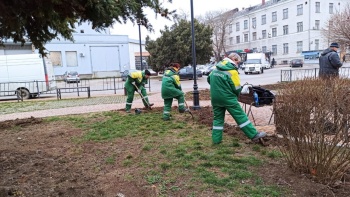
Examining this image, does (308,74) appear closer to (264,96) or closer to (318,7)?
(264,96)

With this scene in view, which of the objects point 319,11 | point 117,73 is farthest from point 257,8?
point 117,73

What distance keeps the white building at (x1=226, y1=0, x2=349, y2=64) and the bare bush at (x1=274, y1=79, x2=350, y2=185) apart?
46.8m

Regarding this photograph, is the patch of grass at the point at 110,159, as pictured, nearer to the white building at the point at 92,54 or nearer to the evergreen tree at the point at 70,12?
the evergreen tree at the point at 70,12

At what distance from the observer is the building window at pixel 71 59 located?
3984 cm

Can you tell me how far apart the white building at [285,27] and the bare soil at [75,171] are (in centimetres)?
4656

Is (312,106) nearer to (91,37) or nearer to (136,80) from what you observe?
(136,80)

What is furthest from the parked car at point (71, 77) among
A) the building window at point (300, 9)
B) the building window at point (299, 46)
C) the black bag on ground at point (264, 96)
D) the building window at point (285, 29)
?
the building window at point (285, 29)

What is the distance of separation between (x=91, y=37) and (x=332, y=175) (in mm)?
39994

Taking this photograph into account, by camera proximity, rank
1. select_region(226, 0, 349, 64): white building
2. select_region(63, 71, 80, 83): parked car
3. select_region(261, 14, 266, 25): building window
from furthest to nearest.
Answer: select_region(261, 14, 266, 25): building window < select_region(226, 0, 349, 64): white building < select_region(63, 71, 80, 83): parked car

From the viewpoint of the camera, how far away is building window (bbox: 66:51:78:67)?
3984 cm

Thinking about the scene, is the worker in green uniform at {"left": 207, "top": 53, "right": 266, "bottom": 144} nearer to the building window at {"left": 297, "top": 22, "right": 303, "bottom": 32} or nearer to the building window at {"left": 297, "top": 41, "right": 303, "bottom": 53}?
the building window at {"left": 297, "top": 41, "right": 303, "bottom": 53}

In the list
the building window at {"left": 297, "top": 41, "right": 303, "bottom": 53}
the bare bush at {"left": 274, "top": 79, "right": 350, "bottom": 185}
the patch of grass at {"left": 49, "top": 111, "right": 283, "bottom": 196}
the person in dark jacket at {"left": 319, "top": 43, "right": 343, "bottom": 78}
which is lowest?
the patch of grass at {"left": 49, "top": 111, "right": 283, "bottom": 196}

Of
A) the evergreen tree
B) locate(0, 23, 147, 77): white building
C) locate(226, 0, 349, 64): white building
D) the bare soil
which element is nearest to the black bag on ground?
the bare soil

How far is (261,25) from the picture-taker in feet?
206
